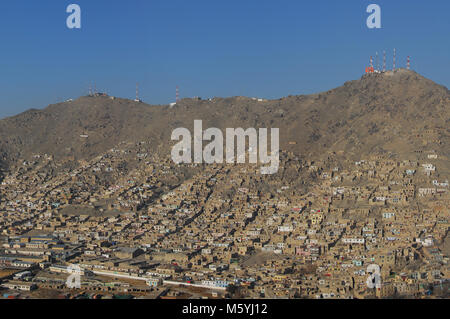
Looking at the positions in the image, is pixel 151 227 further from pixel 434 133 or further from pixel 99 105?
pixel 99 105

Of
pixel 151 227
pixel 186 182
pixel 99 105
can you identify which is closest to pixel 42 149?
pixel 99 105

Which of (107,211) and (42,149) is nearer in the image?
(107,211)

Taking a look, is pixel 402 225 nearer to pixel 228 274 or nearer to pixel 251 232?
pixel 251 232

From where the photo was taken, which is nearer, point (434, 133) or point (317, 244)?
point (317, 244)

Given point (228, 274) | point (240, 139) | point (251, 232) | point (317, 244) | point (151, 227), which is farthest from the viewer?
point (240, 139)

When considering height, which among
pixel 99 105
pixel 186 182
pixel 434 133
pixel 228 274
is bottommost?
pixel 228 274
